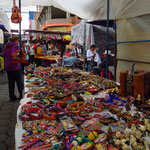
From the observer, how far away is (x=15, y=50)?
153 inches

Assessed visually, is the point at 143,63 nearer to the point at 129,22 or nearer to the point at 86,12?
the point at 129,22

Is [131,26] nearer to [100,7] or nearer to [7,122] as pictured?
[100,7]

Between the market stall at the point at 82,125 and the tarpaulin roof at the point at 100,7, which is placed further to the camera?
the tarpaulin roof at the point at 100,7

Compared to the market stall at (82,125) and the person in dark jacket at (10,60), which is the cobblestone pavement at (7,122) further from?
the market stall at (82,125)

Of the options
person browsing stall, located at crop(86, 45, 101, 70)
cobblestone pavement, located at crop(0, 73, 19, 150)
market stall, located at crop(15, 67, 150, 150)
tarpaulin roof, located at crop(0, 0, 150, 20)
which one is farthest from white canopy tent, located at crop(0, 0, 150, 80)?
person browsing stall, located at crop(86, 45, 101, 70)

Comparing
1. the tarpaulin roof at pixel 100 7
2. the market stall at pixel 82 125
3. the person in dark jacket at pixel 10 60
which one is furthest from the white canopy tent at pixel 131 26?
the person in dark jacket at pixel 10 60

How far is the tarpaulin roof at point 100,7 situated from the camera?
2961 millimetres

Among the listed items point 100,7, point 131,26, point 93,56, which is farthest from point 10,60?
point 93,56

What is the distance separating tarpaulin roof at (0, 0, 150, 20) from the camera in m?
2.96

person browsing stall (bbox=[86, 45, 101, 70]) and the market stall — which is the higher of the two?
person browsing stall (bbox=[86, 45, 101, 70])

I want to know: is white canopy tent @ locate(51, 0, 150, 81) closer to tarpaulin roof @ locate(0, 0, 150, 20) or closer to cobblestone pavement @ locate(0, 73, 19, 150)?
tarpaulin roof @ locate(0, 0, 150, 20)

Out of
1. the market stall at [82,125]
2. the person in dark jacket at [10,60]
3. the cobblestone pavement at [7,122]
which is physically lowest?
the cobblestone pavement at [7,122]

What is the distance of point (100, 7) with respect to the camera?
171 inches

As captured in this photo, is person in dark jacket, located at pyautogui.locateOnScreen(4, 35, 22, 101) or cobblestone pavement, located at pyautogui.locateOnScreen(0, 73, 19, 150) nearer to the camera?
cobblestone pavement, located at pyautogui.locateOnScreen(0, 73, 19, 150)
